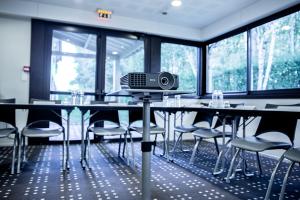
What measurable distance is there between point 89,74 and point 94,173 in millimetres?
2566

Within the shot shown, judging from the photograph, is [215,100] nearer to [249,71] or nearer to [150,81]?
[249,71]

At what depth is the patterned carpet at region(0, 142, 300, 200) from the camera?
186 cm

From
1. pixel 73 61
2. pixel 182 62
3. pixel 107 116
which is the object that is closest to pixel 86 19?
pixel 73 61

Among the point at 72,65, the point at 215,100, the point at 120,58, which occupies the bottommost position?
the point at 215,100

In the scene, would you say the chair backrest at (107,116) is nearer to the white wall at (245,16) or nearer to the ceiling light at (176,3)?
the ceiling light at (176,3)

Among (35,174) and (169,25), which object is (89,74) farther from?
(35,174)

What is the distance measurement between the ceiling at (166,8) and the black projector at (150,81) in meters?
3.18

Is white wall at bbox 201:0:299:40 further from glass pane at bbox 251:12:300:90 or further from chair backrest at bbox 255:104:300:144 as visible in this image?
chair backrest at bbox 255:104:300:144

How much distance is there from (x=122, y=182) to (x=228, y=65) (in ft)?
11.7

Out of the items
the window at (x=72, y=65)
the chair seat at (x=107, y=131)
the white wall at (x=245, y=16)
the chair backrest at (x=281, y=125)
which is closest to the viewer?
the chair backrest at (x=281, y=125)

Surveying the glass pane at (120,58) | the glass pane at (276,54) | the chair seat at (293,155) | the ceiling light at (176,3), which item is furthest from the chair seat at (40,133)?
the glass pane at (276,54)

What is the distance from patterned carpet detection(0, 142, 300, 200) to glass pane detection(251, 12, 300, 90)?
140 centimetres

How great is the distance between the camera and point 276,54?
363 cm

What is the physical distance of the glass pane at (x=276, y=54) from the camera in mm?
3359
